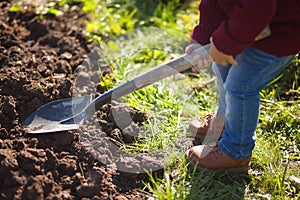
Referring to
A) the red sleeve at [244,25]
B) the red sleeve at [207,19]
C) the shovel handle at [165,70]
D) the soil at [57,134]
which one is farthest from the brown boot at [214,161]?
the red sleeve at [244,25]

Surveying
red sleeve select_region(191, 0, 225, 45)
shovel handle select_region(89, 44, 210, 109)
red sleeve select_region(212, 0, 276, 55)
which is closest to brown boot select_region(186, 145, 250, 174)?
Result: shovel handle select_region(89, 44, 210, 109)

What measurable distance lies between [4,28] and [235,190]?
82.9 inches

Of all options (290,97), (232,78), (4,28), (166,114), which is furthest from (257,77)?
(4,28)

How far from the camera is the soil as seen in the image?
2.33 meters

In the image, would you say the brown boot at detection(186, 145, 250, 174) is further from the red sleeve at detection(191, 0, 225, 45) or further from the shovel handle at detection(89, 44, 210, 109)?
the red sleeve at detection(191, 0, 225, 45)

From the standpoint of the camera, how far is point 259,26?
1936 millimetres

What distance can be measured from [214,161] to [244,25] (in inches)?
33.4

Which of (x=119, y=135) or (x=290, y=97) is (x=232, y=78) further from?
(x=290, y=97)

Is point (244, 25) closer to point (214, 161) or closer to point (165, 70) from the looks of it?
point (165, 70)

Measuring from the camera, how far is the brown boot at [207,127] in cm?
276

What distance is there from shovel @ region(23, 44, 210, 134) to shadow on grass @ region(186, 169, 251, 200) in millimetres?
532

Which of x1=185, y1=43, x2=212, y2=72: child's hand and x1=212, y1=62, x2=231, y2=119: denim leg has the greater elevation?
x1=185, y1=43, x2=212, y2=72: child's hand

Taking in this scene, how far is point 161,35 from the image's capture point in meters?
3.75

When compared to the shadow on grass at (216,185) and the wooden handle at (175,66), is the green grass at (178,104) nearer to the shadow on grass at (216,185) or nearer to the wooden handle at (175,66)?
the shadow on grass at (216,185)
